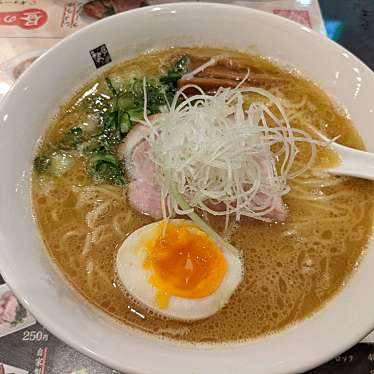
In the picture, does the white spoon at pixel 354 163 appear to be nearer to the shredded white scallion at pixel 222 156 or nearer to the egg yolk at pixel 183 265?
the shredded white scallion at pixel 222 156

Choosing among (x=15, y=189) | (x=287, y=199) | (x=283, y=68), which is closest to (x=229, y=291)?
(x=287, y=199)

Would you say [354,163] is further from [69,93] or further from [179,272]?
[69,93]

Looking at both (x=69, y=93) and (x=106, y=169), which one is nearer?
(x=106, y=169)

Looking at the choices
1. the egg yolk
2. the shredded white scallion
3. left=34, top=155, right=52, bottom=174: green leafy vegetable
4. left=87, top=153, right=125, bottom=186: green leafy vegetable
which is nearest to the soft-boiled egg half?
the egg yolk

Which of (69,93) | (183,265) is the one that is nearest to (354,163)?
(183,265)

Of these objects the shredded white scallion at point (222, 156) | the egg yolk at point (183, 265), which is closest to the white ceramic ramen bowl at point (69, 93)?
the egg yolk at point (183, 265)

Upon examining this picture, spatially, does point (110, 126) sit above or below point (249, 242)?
above

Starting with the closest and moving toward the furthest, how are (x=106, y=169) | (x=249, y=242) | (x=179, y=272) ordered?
1. (x=179, y=272)
2. (x=249, y=242)
3. (x=106, y=169)
